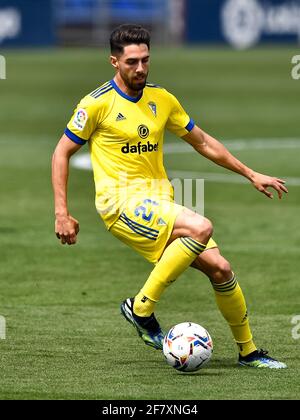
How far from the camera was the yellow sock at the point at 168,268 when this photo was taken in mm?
9266

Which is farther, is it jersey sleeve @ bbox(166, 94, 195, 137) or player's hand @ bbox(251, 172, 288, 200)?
jersey sleeve @ bbox(166, 94, 195, 137)

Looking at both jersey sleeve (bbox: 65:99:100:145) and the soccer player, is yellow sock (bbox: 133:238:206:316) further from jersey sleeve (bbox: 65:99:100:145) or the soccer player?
jersey sleeve (bbox: 65:99:100:145)

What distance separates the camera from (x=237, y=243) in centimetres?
1562

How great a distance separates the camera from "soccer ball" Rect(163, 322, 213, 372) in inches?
360

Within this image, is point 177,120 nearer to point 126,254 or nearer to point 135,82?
point 135,82

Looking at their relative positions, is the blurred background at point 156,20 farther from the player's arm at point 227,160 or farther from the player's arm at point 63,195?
the player's arm at point 63,195

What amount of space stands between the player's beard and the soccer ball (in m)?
1.82

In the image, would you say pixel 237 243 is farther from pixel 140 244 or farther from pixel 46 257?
pixel 140 244

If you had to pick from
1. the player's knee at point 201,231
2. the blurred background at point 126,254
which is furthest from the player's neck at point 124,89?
the blurred background at point 126,254

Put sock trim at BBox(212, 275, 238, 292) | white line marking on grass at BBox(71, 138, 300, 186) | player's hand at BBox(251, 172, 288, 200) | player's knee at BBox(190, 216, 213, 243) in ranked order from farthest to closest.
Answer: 1. white line marking on grass at BBox(71, 138, 300, 186)
2. player's hand at BBox(251, 172, 288, 200)
3. sock trim at BBox(212, 275, 238, 292)
4. player's knee at BBox(190, 216, 213, 243)

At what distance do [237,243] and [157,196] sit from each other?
240 inches

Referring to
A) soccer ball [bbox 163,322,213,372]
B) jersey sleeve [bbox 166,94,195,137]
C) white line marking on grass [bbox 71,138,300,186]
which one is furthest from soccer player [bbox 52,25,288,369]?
white line marking on grass [bbox 71,138,300,186]

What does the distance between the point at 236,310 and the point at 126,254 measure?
5591 mm

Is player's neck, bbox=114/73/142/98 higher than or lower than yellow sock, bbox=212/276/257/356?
higher
